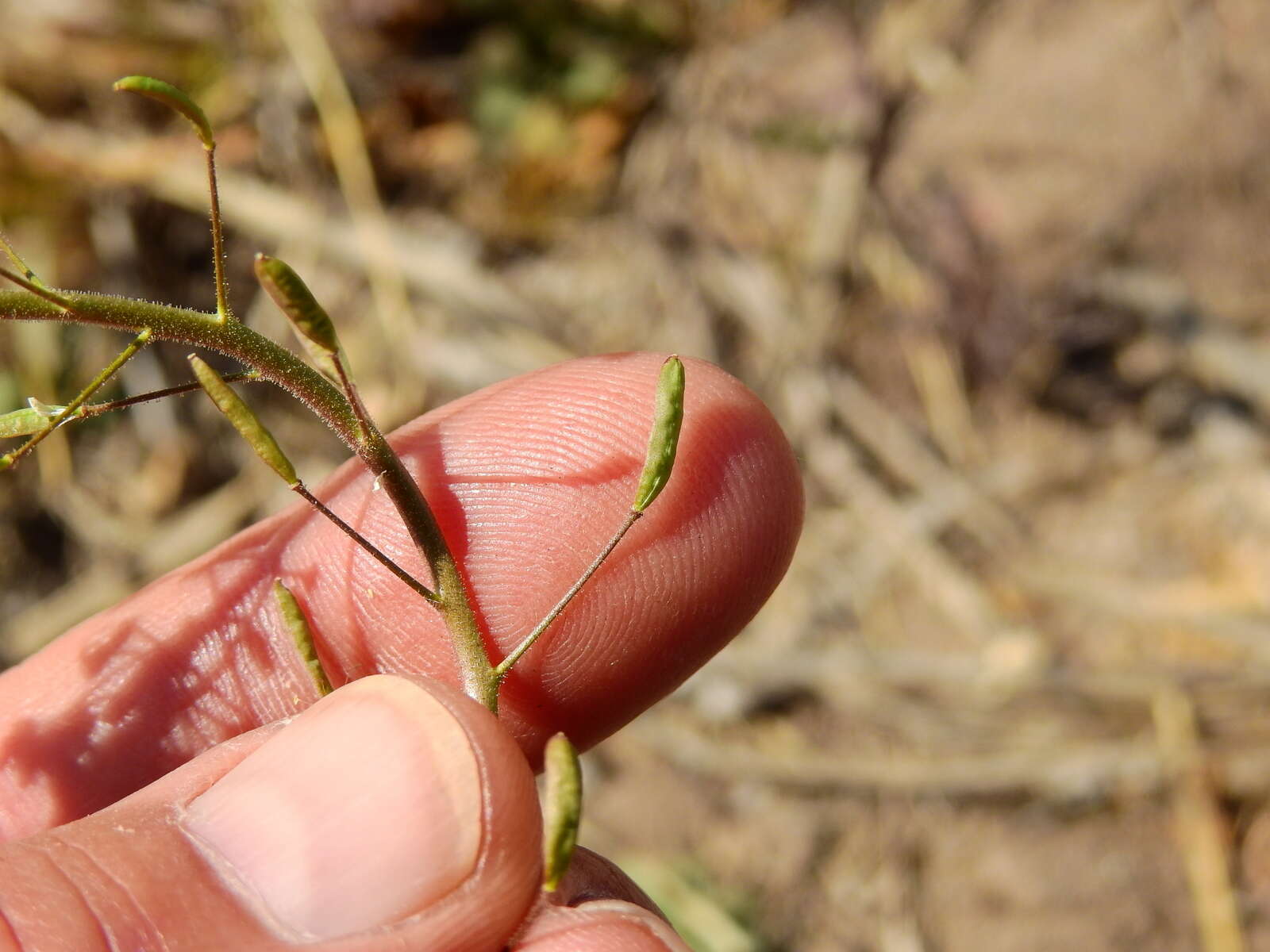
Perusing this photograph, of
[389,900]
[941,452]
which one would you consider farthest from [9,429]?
[941,452]

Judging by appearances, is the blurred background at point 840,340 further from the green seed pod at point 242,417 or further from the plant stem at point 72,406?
the plant stem at point 72,406

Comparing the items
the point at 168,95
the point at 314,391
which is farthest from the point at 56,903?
the point at 168,95

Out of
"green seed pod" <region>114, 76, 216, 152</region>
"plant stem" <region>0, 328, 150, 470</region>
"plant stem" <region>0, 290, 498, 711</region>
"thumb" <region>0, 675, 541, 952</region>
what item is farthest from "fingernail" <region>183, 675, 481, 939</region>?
"green seed pod" <region>114, 76, 216, 152</region>

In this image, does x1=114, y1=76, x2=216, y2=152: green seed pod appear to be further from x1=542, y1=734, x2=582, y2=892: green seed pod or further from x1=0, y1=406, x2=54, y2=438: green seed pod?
x1=542, y1=734, x2=582, y2=892: green seed pod

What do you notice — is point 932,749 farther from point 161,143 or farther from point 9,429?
point 161,143

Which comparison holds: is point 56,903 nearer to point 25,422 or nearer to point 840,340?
point 25,422
